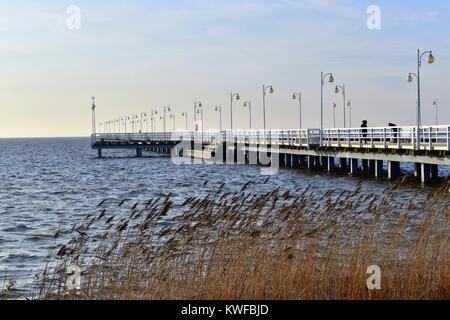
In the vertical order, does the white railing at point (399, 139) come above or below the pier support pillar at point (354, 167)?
above

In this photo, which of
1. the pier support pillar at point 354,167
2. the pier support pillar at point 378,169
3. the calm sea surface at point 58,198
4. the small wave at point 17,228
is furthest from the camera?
the pier support pillar at point 354,167

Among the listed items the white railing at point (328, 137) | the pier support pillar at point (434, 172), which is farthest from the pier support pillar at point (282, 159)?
the pier support pillar at point (434, 172)

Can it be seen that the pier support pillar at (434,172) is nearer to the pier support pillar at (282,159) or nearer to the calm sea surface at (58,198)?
the calm sea surface at (58,198)

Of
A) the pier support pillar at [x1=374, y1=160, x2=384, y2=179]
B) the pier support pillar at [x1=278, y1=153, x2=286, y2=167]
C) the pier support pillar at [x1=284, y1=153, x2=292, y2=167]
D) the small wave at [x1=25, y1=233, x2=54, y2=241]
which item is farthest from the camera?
the pier support pillar at [x1=278, y1=153, x2=286, y2=167]

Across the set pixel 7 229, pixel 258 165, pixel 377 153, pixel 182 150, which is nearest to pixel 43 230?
pixel 7 229

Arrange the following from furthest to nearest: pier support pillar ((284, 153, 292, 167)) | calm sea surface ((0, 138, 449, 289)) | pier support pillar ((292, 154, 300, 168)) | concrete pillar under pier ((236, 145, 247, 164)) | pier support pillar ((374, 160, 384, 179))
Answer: concrete pillar under pier ((236, 145, 247, 164)), pier support pillar ((284, 153, 292, 167)), pier support pillar ((292, 154, 300, 168)), pier support pillar ((374, 160, 384, 179)), calm sea surface ((0, 138, 449, 289))

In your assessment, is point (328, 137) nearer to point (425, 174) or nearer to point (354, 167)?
point (354, 167)

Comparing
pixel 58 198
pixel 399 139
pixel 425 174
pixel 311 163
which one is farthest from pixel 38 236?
pixel 311 163

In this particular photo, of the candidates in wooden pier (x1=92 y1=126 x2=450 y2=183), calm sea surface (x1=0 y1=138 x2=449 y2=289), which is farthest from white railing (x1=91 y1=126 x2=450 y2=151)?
calm sea surface (x1=0 y1=138 x2=449 y2=289)

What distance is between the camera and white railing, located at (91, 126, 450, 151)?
120 feet

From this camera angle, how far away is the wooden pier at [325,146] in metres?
35.8

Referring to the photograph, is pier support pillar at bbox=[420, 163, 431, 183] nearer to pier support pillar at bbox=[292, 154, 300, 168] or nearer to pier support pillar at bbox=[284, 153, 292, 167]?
pier support pillar at bbox=[292, 154, 300, 168]

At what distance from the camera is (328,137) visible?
2052 inches
